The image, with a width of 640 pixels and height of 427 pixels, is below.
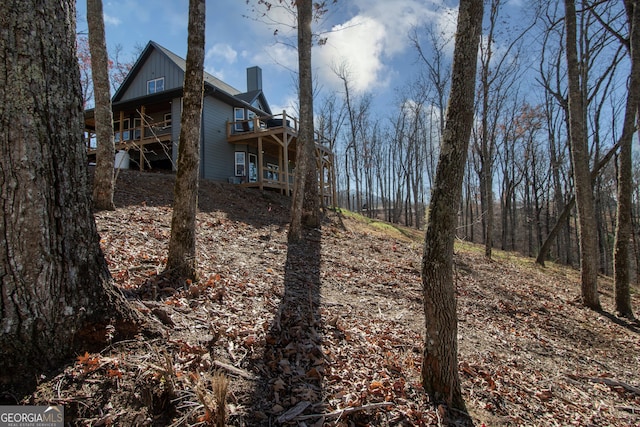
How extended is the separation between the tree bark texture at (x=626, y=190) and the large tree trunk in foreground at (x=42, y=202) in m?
10.3

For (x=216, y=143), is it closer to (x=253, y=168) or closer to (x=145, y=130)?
(x=253, y=168)

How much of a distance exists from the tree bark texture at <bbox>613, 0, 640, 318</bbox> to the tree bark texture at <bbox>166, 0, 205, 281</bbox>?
31.2 feet

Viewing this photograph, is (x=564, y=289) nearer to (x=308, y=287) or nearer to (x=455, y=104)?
(x=308, y=287)

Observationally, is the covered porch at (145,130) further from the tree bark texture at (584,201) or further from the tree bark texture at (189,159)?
the tree bark texture at (584,201)

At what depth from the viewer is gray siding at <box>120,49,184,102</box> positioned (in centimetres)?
1747

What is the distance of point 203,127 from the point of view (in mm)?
15953

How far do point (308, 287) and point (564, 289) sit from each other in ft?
29.9

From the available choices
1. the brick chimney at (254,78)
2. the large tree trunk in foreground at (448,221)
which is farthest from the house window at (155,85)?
the large tree trunk in foreground at (448,221)

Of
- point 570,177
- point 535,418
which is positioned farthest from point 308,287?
point 570,177

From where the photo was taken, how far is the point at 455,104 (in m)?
3.03

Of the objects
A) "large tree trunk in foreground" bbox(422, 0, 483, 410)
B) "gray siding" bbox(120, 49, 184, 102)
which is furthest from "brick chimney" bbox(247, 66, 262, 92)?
"large tree trunk in foreground" bbox(422, 0, 483, 410)

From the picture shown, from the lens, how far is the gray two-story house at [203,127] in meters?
15.9

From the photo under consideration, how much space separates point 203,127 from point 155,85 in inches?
198

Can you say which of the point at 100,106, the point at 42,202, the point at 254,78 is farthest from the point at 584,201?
the point at 254,78
